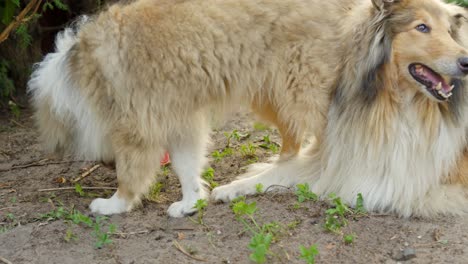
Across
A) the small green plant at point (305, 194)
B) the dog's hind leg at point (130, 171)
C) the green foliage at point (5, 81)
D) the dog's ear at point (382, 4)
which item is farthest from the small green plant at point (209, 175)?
the green foliage at point (5, 81)

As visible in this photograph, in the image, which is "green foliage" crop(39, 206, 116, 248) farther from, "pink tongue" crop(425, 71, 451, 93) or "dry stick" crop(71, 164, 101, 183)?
"pink tongue" crop(425, 71, 451, 93)

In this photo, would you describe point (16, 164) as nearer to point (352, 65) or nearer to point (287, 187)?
point (287, 187)

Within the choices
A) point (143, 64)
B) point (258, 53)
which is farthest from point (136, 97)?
point (258, 53)

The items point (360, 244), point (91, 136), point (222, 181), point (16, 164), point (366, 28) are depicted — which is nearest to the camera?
point (360, 244)

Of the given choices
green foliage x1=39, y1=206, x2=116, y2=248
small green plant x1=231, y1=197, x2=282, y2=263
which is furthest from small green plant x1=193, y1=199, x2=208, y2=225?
green foliage x1=39, y1=206, x2=116, y2=248

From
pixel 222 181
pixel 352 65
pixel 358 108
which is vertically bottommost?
pixel 222 181

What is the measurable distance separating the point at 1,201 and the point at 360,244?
237 centimetres

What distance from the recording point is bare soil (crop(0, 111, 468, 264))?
369cm

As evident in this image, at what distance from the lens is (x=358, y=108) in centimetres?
424

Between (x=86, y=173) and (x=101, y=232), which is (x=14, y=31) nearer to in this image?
(x=86, y=173)

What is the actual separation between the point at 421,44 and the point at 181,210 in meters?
1.75

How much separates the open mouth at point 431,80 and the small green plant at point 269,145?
68.9 inches

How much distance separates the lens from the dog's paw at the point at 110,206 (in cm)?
435

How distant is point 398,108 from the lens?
4.18 meters
